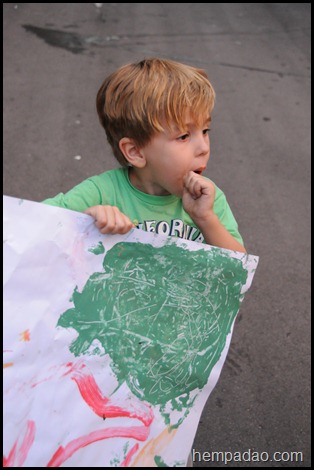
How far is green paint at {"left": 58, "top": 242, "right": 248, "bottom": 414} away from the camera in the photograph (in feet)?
4.62

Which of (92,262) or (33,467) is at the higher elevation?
(92,262)

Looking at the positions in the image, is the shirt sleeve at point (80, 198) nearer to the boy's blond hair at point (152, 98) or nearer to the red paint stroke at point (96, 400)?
the boy's blond hair at point (152, 98)

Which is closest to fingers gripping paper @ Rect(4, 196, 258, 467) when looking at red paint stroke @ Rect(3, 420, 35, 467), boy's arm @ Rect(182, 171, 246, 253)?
red paint stroke @ Rect(3, 420, 35, 467)

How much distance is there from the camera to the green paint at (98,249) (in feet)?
4.59

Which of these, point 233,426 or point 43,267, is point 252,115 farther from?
point 43,267

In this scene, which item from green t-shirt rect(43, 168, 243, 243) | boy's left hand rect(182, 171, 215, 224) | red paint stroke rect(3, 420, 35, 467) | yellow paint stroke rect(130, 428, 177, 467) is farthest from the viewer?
green t-shirt rect(43, 168, 243, 243)

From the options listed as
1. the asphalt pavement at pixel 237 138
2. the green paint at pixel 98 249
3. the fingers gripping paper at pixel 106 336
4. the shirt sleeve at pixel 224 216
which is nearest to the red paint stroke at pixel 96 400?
the fingers gripping paper at pixel 106 336

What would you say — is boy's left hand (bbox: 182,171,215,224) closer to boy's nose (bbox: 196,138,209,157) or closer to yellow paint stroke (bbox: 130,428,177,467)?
boy's nose (bbox: 196,138,209,157)

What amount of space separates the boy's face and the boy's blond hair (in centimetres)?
2

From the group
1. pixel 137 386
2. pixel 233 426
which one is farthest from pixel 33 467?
pixel 233 426

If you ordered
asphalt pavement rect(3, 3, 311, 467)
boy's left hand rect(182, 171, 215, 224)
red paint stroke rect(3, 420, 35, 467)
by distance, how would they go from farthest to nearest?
1. asphalt pavement rect(3, 3, 311, 467)
2. boy's left hand rect(182, 171, 215, 224)
3. red paint stroke rect(3, 420, 35, 467)

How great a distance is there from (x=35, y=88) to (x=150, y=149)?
3986 millimetres

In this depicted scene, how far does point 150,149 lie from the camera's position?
161 centimetres

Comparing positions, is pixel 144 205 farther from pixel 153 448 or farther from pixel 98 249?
pixel 153 448
